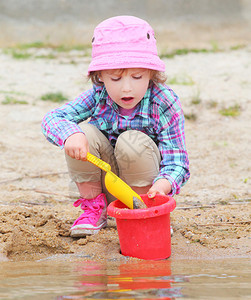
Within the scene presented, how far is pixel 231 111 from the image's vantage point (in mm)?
5066

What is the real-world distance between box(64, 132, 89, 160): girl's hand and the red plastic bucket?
26 cm

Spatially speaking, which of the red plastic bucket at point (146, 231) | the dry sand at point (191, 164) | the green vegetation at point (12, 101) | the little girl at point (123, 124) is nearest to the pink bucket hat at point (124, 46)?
the little girl at point (123, 124)

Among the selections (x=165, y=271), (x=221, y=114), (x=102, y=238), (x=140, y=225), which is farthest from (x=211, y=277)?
(x=221, y=114)

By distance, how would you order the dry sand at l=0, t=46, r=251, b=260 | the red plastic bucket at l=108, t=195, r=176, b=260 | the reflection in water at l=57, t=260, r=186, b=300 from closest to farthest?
the reflection in water at l=57, t=260, r=186, b=300 < the red plastic bucket at l=108, t=195, r=176, b=260 < the dry sand at l=0, t=46, r=251, b=260

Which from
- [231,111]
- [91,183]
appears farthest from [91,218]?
[231,111]

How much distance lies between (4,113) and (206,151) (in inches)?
73.5

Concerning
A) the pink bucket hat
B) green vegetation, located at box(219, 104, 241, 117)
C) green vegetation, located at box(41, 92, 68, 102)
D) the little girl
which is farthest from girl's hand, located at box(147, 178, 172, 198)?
green vegetation, located at box(41, 92, 68, 102)

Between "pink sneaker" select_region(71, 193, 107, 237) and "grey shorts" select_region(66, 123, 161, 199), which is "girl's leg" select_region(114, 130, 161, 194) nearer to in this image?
"grey shorts" select_region(66, 123, 161, 199)

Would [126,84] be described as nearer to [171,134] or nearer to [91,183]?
[171,134]

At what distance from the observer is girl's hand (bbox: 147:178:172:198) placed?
8.08ft

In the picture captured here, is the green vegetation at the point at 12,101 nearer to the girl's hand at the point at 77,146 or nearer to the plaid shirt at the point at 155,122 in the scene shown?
the plaid shirt at the point at 155,122

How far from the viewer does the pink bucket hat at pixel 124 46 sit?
2.44m

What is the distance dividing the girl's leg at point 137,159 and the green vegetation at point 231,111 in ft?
8.02

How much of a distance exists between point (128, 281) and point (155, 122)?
3.31 feet
